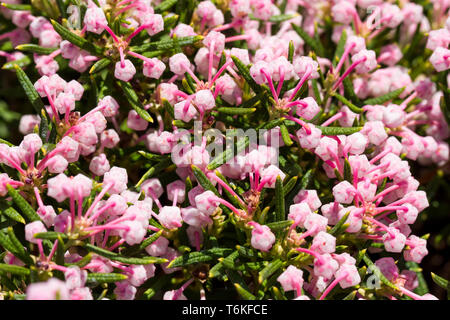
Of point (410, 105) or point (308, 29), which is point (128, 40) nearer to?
point (308, 29)

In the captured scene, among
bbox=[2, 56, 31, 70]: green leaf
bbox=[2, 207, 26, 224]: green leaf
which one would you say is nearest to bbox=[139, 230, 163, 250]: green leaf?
bbox=[2, 207, 26, 224]: green leaf

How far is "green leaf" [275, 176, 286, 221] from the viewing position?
1.35m

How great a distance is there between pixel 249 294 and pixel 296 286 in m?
0.13

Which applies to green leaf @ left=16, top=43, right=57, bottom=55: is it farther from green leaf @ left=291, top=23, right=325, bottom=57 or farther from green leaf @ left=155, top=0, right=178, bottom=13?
green leaf @ left=291, top=23, right=325, bottom=57

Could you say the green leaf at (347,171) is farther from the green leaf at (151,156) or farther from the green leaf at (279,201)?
the green leaf at (151,156)

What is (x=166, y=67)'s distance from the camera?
161cm

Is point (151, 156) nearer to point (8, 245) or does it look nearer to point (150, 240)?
point (150, 240)

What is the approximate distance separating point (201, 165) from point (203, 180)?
6 centimetres

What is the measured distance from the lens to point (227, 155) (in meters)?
1.42

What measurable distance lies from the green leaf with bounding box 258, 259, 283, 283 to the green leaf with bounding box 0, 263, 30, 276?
0.61m

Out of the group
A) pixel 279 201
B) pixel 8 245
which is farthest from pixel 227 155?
pixel 8 245

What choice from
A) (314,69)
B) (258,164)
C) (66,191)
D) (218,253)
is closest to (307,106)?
(314,69)

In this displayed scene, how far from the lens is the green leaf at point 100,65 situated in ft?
4.92

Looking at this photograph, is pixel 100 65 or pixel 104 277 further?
pixel 100 65
